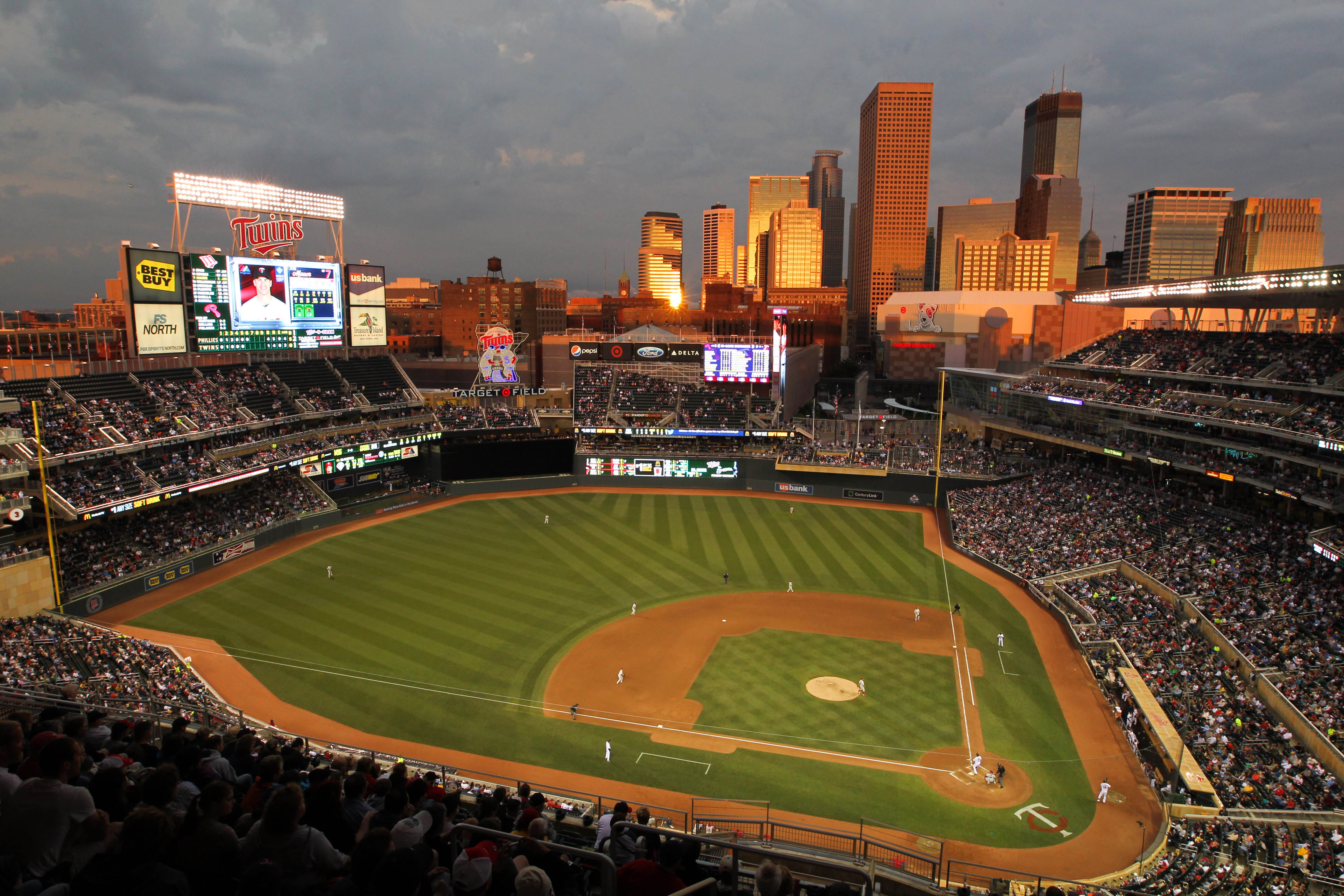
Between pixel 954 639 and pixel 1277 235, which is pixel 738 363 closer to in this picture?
pixel 954 639

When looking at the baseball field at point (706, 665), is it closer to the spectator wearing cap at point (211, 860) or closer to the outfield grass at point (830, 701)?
the outfield grass at point (830, 701)

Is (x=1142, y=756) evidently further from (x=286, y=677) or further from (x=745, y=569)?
(x=286, y=677)

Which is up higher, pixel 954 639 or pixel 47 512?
pixel 47 512

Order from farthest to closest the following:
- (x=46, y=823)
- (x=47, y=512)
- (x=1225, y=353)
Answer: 1. (x=1225, y=353)
2. (x=47, y=512)
3. (x=46, y=823)

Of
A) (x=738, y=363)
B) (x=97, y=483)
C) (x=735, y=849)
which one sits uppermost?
(x=738, y=363)

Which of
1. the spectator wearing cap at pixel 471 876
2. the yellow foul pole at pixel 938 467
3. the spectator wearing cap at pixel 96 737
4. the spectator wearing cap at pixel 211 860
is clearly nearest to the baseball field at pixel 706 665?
the yellow foul pole at pixel 938 467

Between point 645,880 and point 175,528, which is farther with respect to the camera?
point 175,528

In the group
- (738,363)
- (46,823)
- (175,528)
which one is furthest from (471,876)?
(738,363)
